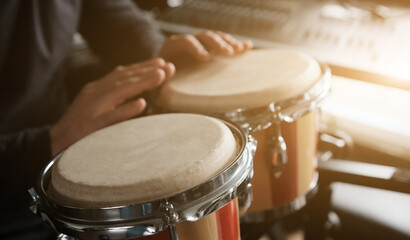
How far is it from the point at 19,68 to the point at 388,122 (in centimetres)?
120

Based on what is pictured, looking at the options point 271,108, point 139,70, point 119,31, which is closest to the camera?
point 271,108

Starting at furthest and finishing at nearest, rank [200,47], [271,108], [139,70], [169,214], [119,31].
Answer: [119,31] < [200,47] < [139,70] < [271,108] < [169,214]

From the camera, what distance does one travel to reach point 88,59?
162cm

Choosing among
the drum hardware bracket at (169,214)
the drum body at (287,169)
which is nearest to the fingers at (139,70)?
the drum body at (287,169)

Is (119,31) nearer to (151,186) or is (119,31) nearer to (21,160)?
(21,160)

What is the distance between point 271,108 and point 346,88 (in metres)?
1.07

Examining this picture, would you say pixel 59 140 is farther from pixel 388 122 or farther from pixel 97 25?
pixel 388 122

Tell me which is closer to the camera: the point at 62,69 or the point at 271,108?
the point at 271,108

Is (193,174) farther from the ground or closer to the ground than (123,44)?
farther from the ground

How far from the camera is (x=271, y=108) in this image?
0.73 m

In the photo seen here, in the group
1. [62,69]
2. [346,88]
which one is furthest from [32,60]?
[346,88]

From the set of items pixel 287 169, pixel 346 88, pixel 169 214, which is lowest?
pixel 346 88

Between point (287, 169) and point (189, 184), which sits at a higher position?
point (189, 184)

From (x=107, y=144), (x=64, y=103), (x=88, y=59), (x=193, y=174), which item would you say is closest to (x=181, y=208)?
(x=193, y=174)
